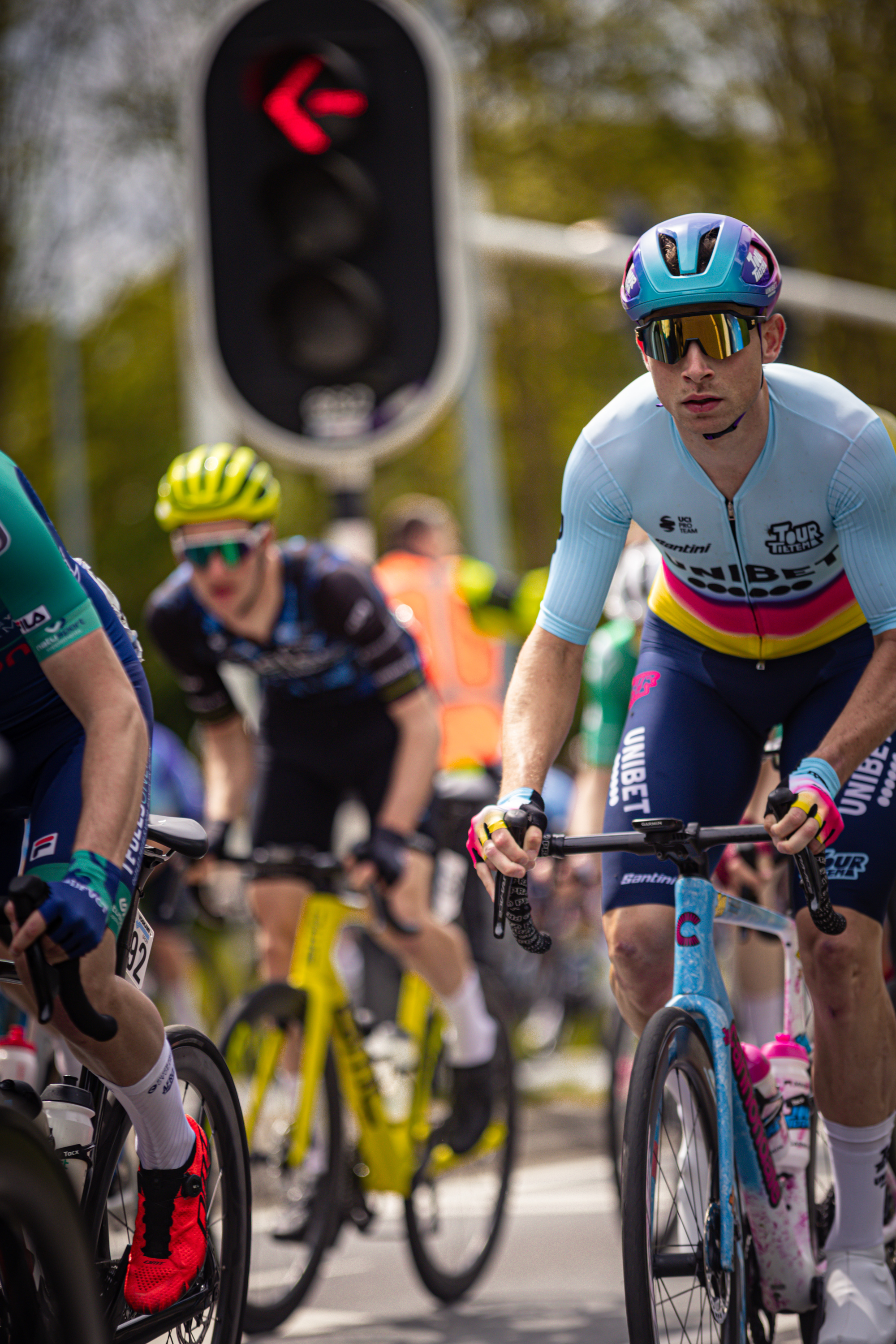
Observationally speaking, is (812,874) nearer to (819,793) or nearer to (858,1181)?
(819,793)

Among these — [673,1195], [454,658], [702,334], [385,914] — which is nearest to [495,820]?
[673,1195]

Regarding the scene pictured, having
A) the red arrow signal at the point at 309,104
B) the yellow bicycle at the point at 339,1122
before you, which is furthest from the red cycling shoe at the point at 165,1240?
the red arrow signal at the point at 309,104

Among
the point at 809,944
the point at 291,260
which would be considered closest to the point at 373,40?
the point at 291,260

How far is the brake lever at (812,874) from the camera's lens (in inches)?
122

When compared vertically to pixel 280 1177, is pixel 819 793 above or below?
above

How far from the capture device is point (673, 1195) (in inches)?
130

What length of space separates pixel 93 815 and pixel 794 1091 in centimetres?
178

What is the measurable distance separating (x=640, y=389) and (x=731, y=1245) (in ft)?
5.80

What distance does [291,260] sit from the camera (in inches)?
246

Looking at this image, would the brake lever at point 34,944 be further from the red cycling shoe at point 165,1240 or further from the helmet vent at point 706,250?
the helmet vent at point 706,250

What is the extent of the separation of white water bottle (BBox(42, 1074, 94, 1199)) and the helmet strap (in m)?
1.78

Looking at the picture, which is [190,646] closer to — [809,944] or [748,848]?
[748,848]

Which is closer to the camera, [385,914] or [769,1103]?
[769,1103]

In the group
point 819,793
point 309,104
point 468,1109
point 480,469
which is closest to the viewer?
point 819,793
